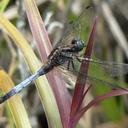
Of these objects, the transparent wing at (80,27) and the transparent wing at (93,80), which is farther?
the transparent wing at (80,27)

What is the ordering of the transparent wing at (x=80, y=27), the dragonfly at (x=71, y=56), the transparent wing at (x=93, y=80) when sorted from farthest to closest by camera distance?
the transparent wing at (x=80, y=27)
the dragonfly at (x=71, y=56)
the transparent wing at (x=93, y=80)

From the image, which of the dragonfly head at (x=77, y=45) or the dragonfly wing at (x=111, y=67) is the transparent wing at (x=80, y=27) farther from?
the dragonfly wing at (x=111, y=67)

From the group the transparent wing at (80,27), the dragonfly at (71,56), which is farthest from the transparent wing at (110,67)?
the transparent wing at (80,27)

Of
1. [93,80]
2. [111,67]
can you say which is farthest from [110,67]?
[93,80]

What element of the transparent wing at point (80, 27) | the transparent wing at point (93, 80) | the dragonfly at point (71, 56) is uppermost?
the transparent wing at point (80, 27)

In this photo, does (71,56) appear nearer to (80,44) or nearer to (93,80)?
(80,44)

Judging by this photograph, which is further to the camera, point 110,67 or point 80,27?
point 80,27

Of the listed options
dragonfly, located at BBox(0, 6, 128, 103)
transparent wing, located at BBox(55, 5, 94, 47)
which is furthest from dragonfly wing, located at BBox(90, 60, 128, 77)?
transparent wing, located at BBox(55, 5, 94, 47)
